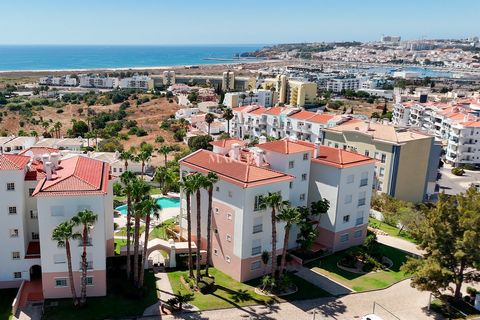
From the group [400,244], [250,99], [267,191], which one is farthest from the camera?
[250,99]

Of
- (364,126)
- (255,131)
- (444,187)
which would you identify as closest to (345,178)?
(364,126)

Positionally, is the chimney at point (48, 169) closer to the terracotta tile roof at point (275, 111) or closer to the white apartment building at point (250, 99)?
the terracotta tile roof at point (275, 111)

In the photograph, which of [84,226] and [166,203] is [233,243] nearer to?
[84,226]

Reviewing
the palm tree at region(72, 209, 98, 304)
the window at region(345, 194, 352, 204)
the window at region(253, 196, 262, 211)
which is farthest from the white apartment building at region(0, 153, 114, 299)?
the window at region(345, 194, 352, 204)

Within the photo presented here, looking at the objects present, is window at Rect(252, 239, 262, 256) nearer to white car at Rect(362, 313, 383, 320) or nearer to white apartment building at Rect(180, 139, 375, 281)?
white apartment building at Rect(180, 139, 375, 281)

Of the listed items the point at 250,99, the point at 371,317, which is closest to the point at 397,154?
the point at 371,317

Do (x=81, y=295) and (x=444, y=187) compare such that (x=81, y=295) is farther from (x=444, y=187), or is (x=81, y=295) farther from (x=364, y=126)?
(x=444, y=187)
